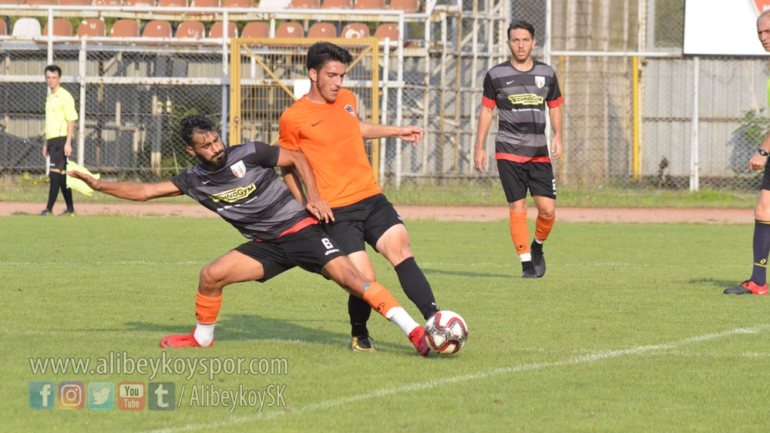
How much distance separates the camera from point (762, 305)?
835cm

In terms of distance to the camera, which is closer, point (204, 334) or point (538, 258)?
point (204, 334)

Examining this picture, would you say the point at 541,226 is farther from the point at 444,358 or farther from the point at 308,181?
the point at 308,181

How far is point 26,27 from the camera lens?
24375 millimetres

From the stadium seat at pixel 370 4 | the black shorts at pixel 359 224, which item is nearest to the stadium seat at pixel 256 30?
the stadium seat at pixel 370 4

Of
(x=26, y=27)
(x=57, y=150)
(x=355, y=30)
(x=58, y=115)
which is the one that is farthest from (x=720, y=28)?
(x=26, y=27)

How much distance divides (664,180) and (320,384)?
59.5 feet

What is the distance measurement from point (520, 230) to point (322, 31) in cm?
1449

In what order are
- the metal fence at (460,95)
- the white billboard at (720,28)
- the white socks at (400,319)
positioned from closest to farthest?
the white socks at (400,319), the white billboard at (720,28), the metal fence at (460,95)

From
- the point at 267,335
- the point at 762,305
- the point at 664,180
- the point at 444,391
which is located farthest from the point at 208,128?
the point at 664,180

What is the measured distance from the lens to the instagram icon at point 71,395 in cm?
498

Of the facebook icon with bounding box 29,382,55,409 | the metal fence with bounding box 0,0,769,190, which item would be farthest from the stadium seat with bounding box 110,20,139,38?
the facebook icon with bounding box 29,382,55,409

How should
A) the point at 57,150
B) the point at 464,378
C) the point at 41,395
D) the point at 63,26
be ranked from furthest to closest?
the point at 63,26 < the point at 57,150 < the point at 464,378 < the point at 41,395

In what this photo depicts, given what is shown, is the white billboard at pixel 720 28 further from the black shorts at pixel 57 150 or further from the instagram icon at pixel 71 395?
the instagram icon at pixel 71 395

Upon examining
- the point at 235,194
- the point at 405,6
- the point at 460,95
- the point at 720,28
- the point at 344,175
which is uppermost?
the point at 405,6
